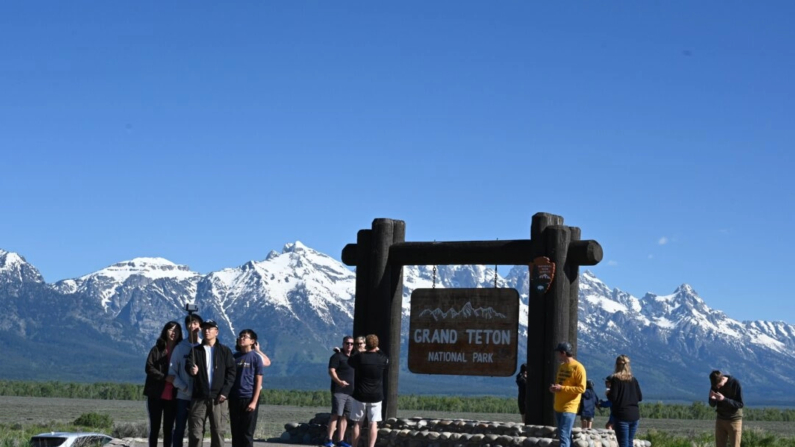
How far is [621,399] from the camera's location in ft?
52.9

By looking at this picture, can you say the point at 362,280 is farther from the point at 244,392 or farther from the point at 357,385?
the point at 244,392

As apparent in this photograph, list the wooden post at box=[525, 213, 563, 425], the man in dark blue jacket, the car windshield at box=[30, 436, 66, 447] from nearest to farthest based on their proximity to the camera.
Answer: the man in dark blue jacket < the car windshield at box=[30, 436, 66, 447] < the wooden post at box=[525, 213, 563, 425]

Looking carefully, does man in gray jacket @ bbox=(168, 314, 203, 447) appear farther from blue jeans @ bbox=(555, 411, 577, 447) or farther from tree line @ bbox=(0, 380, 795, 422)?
tree line @ bbox=(0, 380, 795, 422)

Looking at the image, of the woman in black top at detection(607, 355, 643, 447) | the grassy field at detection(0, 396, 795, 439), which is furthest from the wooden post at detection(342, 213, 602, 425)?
the grassy field at detection(0, 396, 795, 439)

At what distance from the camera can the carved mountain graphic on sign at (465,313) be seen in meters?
19.2

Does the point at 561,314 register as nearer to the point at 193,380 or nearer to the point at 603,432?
the point at 603,432

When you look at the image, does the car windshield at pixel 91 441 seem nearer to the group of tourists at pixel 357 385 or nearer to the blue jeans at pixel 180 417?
the blue jeans at pixel 180 417

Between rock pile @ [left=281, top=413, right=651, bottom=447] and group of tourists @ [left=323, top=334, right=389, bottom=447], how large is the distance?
100 centimetres

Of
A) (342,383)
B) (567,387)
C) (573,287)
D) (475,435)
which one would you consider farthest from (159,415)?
(573,287)

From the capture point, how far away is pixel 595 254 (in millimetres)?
18141

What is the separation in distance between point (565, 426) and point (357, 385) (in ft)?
8.79

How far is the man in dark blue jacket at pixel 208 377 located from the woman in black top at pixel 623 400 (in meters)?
4.66

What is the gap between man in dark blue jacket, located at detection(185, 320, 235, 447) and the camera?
1473 cm

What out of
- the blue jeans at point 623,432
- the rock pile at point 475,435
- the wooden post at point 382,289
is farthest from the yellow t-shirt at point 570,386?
the wooden post at point 382,289
